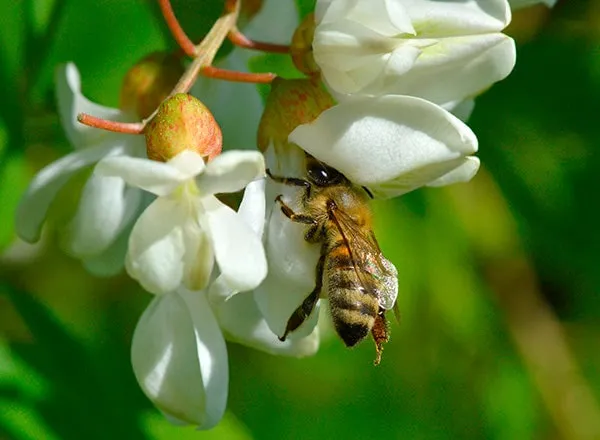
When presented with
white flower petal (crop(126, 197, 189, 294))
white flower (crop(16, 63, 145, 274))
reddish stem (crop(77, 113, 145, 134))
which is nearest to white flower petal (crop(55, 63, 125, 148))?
white flower (crop(16, 63, 145, 274))

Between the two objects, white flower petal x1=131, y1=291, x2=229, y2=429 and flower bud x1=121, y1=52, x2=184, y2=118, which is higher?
flower bud x1=121, y1=52, x2=184, y2=118

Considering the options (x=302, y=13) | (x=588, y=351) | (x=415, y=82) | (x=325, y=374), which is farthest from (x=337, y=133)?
(x=588, y=351)

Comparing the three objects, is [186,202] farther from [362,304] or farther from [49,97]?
[49,97]

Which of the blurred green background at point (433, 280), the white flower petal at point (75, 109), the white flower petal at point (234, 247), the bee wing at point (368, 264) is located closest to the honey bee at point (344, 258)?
the bee wing at point (368, 264)

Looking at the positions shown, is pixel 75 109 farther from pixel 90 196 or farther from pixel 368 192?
pixel 368 192

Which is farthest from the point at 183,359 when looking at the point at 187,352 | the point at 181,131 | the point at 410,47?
the point at 410,47

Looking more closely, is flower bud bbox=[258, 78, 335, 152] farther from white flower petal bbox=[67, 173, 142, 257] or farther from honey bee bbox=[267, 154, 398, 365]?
white flower petal bbox=[67, 173, 142, 257]
